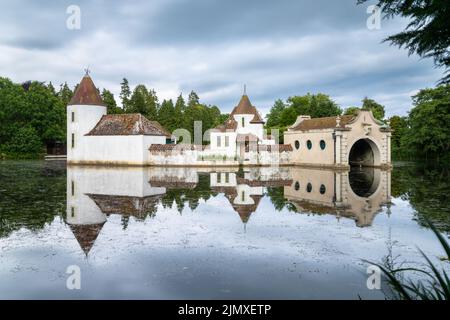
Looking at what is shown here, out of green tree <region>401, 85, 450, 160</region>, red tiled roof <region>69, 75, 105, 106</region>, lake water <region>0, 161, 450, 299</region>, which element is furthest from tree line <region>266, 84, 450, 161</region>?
lake water <region>0, 161, 450, 299</region>

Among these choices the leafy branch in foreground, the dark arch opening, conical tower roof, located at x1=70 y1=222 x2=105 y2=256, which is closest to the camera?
the leafy branch in foreground

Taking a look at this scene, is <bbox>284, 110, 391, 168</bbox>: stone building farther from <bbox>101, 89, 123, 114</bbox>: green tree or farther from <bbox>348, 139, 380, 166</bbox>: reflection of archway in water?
<bbox>101, 89, 123, 114</bbox>: green tree

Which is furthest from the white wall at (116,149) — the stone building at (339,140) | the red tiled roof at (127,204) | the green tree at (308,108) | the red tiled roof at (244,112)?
the green tree at (308,108)

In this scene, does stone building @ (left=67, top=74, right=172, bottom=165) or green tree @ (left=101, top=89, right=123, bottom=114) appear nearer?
stone building @ (left=67, top=74, right=172, bottom=165)

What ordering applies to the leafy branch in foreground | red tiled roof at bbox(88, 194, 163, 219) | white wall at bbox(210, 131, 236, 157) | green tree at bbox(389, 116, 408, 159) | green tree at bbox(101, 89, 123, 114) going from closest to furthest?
the leafy branch in foreground
red tiled roof at bbox(88, 194, 163, 219)
white wall at bbox(210, 131, 236, 157)
green tree at bbox(101, 89, 123, 114)
green tree at bbox(389, 116, 408, 159)

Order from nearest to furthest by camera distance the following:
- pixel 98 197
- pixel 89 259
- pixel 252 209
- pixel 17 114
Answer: pixel 89 259 < pixel 252 209 < pixel 98 197 < pixel 17 114

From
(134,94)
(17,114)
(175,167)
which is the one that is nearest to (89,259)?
(175,167)

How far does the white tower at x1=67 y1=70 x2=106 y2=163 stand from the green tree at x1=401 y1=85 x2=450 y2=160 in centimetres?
3617

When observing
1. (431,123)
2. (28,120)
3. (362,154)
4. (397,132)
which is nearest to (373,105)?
(397,132)

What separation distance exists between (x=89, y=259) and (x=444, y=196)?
13.8 metres

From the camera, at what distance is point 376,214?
1217 cm

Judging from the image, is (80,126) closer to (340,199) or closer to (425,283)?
(340,199)

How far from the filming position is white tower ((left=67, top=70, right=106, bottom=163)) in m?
36.3
